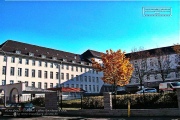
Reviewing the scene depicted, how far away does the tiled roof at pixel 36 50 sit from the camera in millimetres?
59894

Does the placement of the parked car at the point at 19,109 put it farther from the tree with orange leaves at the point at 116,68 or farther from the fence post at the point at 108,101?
the tree with orange leaves at the point at 116,68

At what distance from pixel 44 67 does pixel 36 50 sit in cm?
616

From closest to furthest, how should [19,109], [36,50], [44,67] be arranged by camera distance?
[19,109] → [44,67] → [36,50]

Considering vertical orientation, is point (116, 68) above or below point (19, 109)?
above

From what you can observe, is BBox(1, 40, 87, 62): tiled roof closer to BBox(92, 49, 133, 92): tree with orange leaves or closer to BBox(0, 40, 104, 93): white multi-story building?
BBox(0, 40, 104, 93): white multi-story building

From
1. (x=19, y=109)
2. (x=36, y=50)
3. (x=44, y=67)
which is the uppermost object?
(x=36, y=50)

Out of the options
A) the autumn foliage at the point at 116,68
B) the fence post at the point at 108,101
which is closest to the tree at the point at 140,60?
the autumn foliage at the point at 116,68

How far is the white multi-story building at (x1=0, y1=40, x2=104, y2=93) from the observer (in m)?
56.8

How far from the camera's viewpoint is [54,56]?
71125 mm

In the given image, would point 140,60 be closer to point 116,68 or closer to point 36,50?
point 116,68

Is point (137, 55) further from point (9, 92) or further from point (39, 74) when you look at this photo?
point (9, 92)

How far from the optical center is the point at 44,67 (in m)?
65.4

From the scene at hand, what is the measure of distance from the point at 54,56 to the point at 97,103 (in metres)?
49.6

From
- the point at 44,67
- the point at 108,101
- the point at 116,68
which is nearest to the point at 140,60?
the point at 116,68
